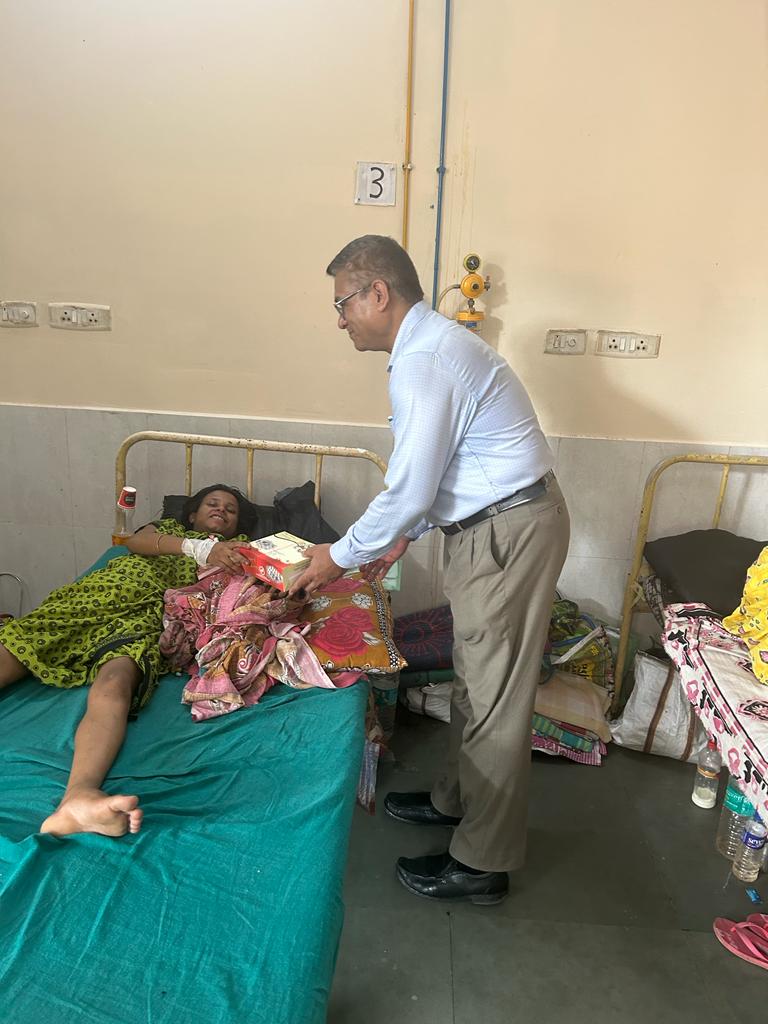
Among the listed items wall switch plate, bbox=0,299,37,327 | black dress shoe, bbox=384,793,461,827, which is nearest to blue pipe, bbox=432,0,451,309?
wall switch plate, bbox=0,299,37,327

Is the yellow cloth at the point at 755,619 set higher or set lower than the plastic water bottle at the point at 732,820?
higher

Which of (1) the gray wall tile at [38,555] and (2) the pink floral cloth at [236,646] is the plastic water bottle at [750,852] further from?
(1) the gray wall tile at [38,555]

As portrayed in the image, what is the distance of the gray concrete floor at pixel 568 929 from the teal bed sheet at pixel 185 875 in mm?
598

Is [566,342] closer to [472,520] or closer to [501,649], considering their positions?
[472,520]

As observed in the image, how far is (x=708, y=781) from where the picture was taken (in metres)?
2.50

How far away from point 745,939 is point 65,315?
10.7ft

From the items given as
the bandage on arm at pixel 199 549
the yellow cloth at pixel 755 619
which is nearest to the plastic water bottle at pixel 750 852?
the yellow cloth at pixel 755 619

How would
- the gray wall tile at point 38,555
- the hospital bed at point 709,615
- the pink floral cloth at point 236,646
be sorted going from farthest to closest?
the gray wall tile at point 38,555
the pink floral cloth at point 236,646
the hospital bed at point 709,615

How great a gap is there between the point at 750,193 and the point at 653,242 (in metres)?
0.41

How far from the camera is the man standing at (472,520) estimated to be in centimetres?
172

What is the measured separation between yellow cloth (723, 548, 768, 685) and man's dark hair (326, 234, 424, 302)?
141 centimetres

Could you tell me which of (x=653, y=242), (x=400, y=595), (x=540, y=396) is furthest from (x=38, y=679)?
(x=653, y=242)

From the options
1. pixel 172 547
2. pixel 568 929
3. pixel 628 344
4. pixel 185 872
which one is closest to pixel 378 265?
pixel 172 547

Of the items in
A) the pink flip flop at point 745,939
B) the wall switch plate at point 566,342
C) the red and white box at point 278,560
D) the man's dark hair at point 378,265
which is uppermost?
the man's dark hair at point 378,265
